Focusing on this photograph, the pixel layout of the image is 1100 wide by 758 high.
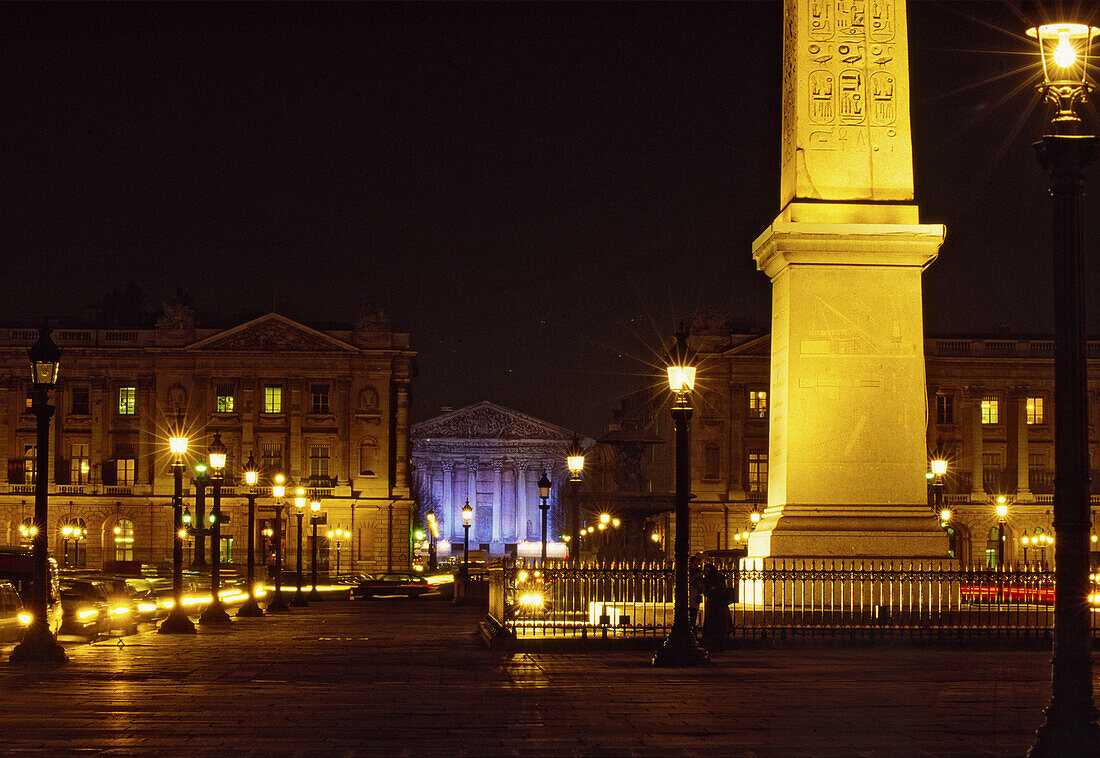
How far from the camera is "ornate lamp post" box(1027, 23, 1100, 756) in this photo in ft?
33.0

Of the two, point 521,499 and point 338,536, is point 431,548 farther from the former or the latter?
point 521,499

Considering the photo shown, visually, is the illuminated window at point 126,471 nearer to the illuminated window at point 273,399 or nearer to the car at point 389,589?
the illuminated window at point 273,399

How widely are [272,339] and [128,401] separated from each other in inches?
393

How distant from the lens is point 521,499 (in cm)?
17450

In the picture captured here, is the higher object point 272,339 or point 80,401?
point 272,339

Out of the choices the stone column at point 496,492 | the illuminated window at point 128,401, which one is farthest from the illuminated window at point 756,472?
the stone column at point 496,492

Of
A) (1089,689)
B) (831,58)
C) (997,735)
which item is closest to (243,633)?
(831,58)

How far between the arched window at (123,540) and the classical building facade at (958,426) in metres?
32.8

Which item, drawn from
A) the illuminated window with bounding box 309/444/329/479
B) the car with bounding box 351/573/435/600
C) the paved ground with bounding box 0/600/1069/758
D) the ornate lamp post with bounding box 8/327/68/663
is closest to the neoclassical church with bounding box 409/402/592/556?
the illuminated window with bounding box 309/444/329/479

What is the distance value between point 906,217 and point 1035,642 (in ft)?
21.4

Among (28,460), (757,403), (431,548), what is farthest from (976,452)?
(28,460)

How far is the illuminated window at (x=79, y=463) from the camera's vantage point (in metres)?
104

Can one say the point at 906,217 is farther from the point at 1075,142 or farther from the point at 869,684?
the point at 1075,142

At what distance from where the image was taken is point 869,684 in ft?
58.0
